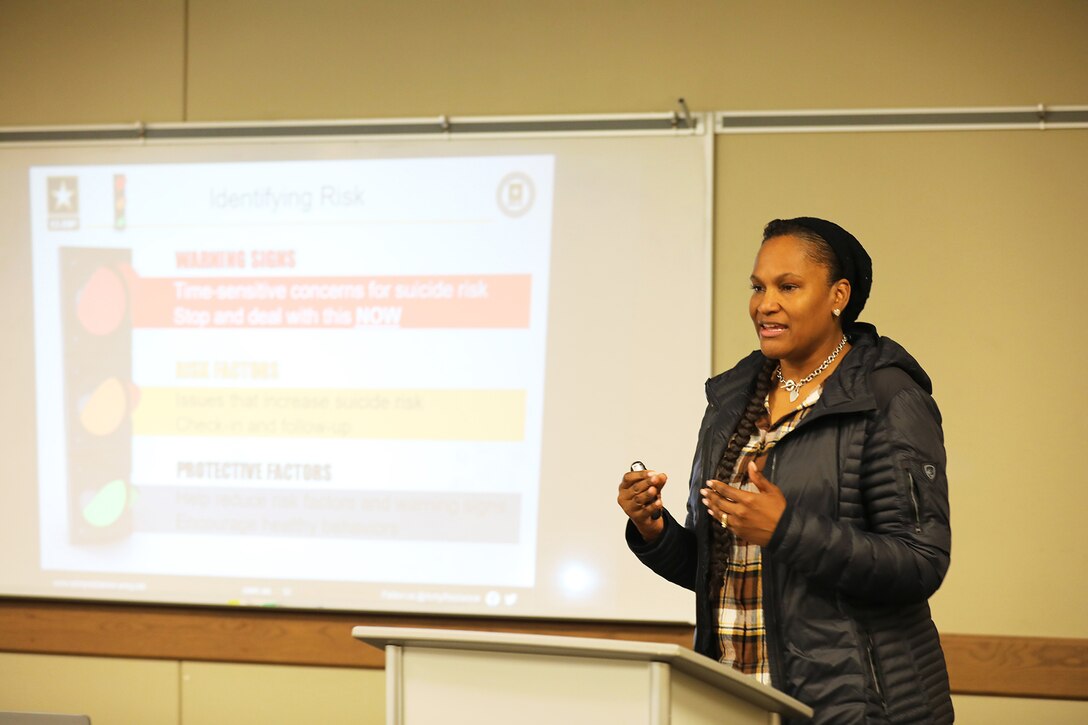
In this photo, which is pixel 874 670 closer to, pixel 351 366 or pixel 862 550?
pixel 862 550

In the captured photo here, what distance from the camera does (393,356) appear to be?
3.72 metres

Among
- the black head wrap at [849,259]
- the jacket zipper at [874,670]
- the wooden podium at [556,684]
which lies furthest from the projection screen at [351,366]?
the wooden podium at [556,684]

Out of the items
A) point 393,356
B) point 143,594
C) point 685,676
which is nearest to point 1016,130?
point 393,356

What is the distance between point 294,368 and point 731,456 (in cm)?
224

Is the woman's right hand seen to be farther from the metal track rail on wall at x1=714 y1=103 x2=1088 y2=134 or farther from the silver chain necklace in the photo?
the metal track rail on wall at x1=714 y1=103 x2=1088 y2=134

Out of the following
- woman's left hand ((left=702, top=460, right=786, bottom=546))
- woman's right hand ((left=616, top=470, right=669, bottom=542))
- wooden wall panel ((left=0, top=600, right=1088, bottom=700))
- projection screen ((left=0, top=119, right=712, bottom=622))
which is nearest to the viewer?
woman's left hand ((left=702, top=460, right=786, bottom=546))

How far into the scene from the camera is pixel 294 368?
3771mm

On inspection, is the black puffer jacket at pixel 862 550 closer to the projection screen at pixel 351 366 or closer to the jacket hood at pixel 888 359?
the jacket hood at pixel 888 359

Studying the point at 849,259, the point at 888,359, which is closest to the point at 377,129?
the point at 849,259

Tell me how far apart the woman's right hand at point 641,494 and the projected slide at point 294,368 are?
1723 mm

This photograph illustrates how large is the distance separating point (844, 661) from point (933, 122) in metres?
2.41

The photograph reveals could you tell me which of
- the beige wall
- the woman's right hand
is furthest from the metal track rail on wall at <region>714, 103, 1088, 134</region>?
the woman's right hand

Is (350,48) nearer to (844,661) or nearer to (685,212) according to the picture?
(685,212)

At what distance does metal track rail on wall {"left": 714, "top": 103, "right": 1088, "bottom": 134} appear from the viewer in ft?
11.5
